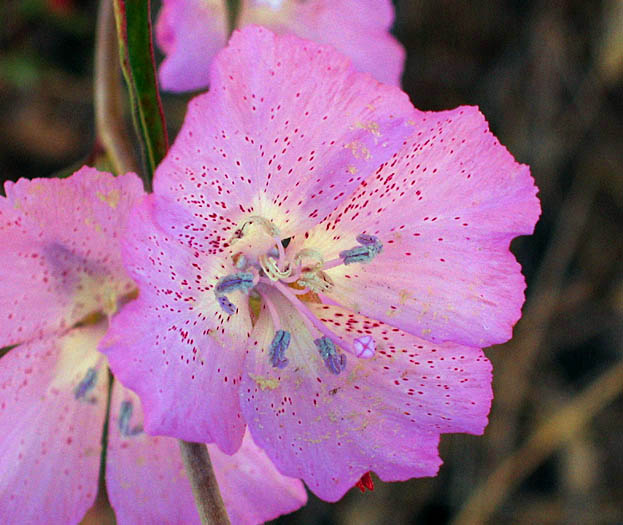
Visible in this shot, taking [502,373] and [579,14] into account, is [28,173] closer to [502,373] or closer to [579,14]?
[502,373]

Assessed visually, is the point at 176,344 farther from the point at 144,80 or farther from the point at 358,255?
the point at 144,80

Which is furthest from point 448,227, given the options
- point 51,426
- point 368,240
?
point 51,426

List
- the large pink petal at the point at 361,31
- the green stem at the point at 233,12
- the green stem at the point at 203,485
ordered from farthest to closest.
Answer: the large pink petal at the point at 361,31 < the green stem at the point at 233,12 < the green stem at the point at 203,485

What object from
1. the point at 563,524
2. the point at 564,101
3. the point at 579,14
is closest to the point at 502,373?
the point at 563,524

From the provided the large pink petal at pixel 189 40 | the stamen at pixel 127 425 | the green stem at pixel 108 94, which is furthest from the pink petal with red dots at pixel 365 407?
the large pink petal at pixel 189 40

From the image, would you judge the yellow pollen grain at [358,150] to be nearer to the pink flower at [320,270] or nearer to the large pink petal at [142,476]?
the pink flower at [320,270]

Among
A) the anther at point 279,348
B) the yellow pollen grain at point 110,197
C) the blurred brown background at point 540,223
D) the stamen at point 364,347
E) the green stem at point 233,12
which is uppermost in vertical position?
the green stem at point 233,12

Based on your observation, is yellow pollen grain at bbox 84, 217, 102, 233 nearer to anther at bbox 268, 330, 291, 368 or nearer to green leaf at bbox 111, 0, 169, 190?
green leaf at bbox 111, 0, 169, 190
